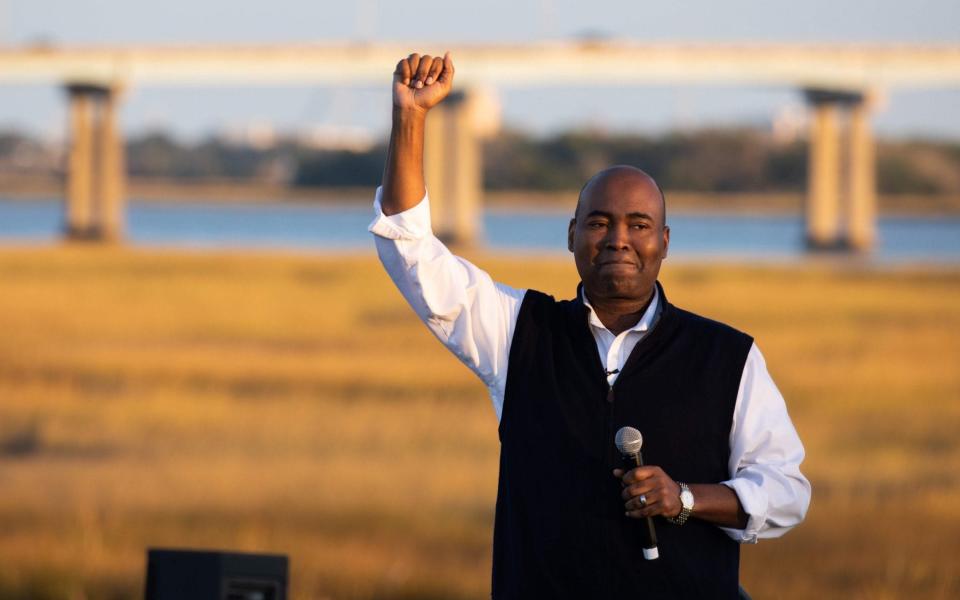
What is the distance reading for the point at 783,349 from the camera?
2353 cm

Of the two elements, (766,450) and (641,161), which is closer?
(766,450)

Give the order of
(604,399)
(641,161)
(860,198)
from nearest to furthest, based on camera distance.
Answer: (604,399), (860,198), (641,161)

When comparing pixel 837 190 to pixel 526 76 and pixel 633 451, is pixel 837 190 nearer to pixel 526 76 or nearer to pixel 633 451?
pixel 526 76

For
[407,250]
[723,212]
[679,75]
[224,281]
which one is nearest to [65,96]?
[679,75]

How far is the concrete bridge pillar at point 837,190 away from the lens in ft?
205

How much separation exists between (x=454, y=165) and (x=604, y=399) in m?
59.5

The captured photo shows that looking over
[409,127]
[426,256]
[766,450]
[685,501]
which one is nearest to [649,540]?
[685,501]

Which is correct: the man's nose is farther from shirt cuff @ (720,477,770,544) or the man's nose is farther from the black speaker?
the black speaker

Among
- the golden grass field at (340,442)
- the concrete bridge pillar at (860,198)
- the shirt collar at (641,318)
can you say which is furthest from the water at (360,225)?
the shirt collar at (641,318)

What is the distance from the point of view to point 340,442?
579 inches

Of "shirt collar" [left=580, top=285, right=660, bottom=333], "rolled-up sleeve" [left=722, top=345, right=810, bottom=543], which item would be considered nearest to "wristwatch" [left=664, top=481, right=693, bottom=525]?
"rolled-up sleeve" [left=722, top=345, right=810, bottom=543]

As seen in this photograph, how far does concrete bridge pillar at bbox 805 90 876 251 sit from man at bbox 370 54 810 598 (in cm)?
6014

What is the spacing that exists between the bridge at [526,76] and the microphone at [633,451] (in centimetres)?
5592

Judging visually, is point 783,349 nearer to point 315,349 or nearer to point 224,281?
point 315,349
